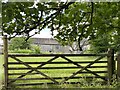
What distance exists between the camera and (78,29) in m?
2.90

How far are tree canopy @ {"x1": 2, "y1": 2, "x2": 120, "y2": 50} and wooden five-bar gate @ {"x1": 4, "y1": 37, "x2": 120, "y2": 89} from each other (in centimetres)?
30

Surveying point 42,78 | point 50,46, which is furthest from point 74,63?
point 50,46

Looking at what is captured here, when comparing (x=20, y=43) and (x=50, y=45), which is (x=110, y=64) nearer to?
(x=50, y=45)

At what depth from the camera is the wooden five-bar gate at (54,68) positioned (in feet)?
10.1

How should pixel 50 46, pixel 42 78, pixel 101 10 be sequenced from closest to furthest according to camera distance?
pixel 50 46, pixel 101 10, pixel 42 78

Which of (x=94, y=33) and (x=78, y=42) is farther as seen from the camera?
(x=94, y=33)

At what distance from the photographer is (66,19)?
9.23 ft

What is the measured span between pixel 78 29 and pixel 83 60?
485 mm

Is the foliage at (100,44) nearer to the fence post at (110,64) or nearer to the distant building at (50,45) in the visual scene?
the fence post at (110,64)

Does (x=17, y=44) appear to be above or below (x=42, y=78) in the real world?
above

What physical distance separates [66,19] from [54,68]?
65 centimetres

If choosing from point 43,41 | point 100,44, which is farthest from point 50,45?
point 100,44

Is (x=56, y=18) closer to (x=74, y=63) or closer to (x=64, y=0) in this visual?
(x=64, y=0)

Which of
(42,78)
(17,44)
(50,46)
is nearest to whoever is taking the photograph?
(17,44)
